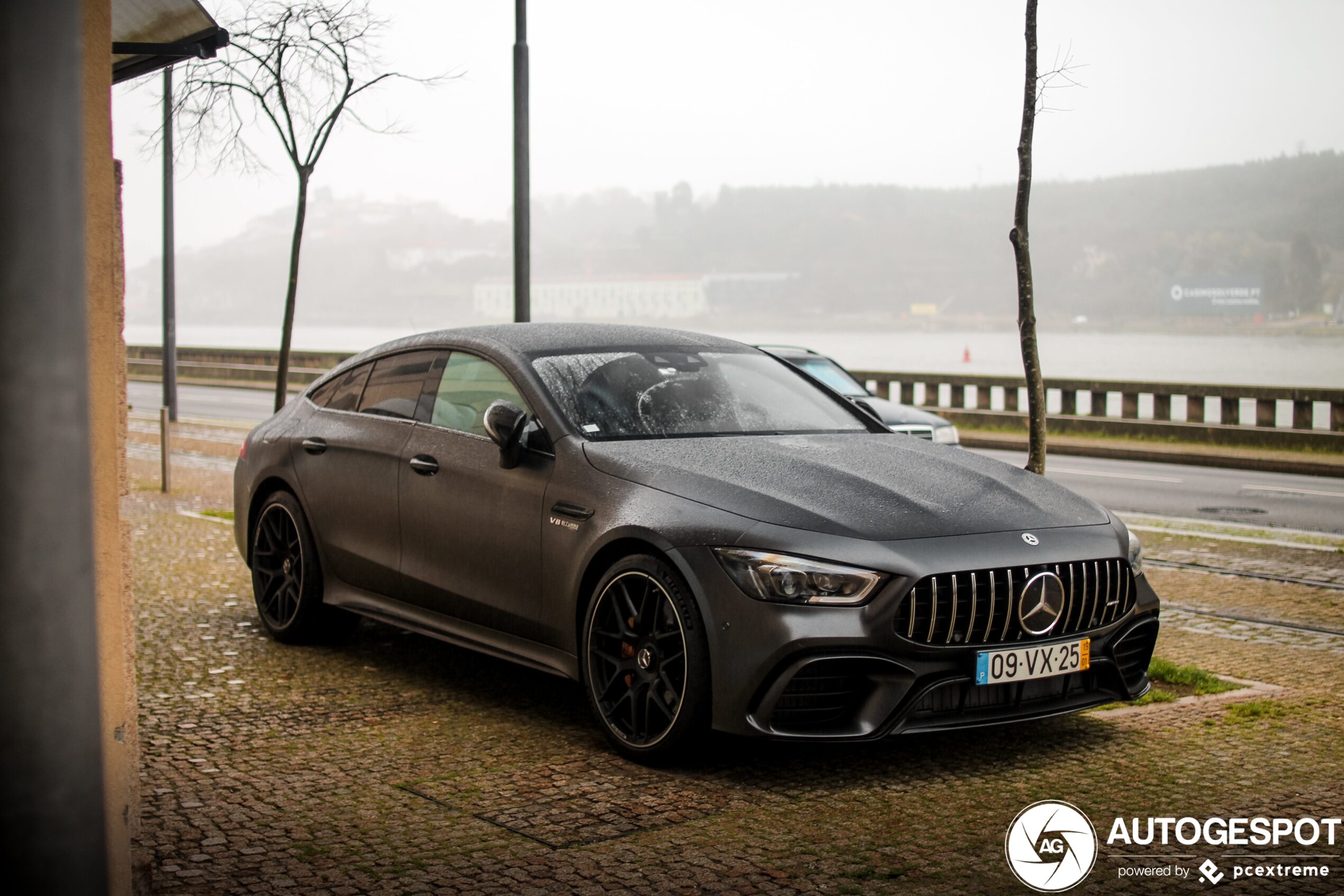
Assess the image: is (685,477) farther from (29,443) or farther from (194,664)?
(29,443)

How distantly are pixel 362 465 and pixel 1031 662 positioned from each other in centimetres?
317

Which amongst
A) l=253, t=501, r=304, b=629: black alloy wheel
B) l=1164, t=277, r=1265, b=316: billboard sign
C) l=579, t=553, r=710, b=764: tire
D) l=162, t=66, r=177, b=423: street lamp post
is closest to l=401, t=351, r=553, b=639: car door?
l=579, t=553, r=710, b=764: tire

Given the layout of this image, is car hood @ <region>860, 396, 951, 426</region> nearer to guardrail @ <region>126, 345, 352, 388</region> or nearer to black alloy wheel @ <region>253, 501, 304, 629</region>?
black alloy wheel @ <region>253, 501, 304, 629</region>

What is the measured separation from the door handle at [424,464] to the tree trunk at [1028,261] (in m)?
3.64

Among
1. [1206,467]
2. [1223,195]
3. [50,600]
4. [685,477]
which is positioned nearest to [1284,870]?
[685,477]

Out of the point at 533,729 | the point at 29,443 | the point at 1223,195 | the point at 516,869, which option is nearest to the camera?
the point at 29,443

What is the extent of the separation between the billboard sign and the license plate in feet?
419

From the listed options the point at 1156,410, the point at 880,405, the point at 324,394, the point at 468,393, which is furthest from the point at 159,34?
the point at 1156,410

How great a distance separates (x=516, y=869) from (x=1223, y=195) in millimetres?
153931

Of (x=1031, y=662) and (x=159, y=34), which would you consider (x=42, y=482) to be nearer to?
(x=1031, y=662)

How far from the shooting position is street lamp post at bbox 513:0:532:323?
12.3 metres

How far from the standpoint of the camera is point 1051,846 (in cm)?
413

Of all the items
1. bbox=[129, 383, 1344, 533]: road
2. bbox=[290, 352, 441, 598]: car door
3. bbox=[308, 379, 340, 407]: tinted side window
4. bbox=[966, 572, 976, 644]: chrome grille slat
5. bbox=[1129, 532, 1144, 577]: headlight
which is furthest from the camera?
bbox=[129, 383, 1344, 533]: road

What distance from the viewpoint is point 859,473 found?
17.0ft
